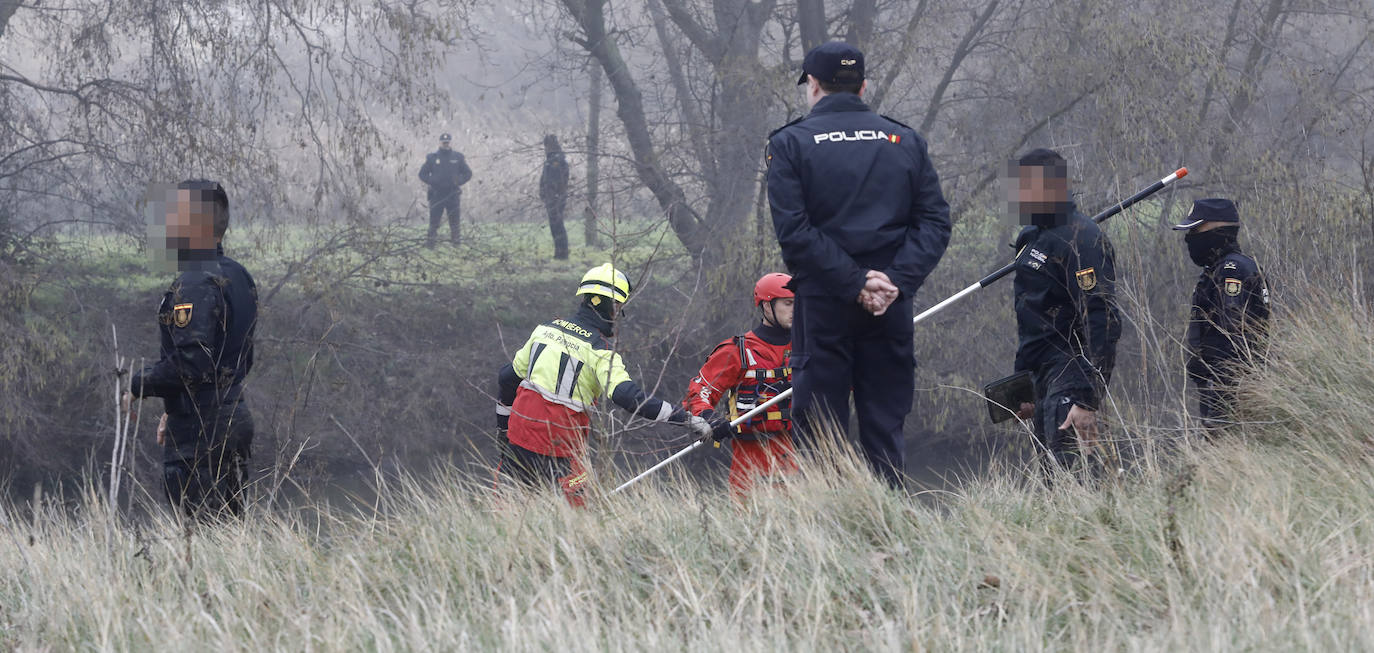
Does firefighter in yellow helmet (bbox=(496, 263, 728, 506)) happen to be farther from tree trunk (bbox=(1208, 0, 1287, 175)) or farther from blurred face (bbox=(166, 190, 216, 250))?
tree trunk (bbox=(1208, 0, 1287, 175))

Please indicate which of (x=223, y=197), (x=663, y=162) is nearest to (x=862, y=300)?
(x=223, y=197)

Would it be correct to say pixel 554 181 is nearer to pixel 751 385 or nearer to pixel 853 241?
pixel 751 385

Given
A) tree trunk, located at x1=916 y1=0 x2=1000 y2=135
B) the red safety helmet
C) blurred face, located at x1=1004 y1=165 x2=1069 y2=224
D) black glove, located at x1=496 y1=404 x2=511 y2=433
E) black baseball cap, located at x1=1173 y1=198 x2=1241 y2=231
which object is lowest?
black glove, located at x1=496 y1=404 x2=511 y2=433

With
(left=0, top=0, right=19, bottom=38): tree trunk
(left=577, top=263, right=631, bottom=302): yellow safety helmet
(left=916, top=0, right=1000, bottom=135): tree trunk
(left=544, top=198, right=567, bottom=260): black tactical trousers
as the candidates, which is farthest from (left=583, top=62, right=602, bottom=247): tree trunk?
(left=577, top=263, right=631, bottom=302): yellow safety helmet

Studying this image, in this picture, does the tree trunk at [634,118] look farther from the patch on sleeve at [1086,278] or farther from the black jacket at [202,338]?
the patch on sleeve at [1086,278]

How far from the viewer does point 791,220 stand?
4137mm

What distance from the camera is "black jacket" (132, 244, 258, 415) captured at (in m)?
5.07

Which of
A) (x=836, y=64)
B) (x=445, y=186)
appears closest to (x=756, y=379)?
(x=836, y=64)

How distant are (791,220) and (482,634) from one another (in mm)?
1784

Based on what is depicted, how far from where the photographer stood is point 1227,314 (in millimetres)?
5527

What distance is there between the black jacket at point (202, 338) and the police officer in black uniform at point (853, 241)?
2414 millimetres

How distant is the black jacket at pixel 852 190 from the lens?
4215mm

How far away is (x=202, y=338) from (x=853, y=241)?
2681mm

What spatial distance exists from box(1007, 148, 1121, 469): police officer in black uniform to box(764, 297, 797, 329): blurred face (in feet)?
3.20
